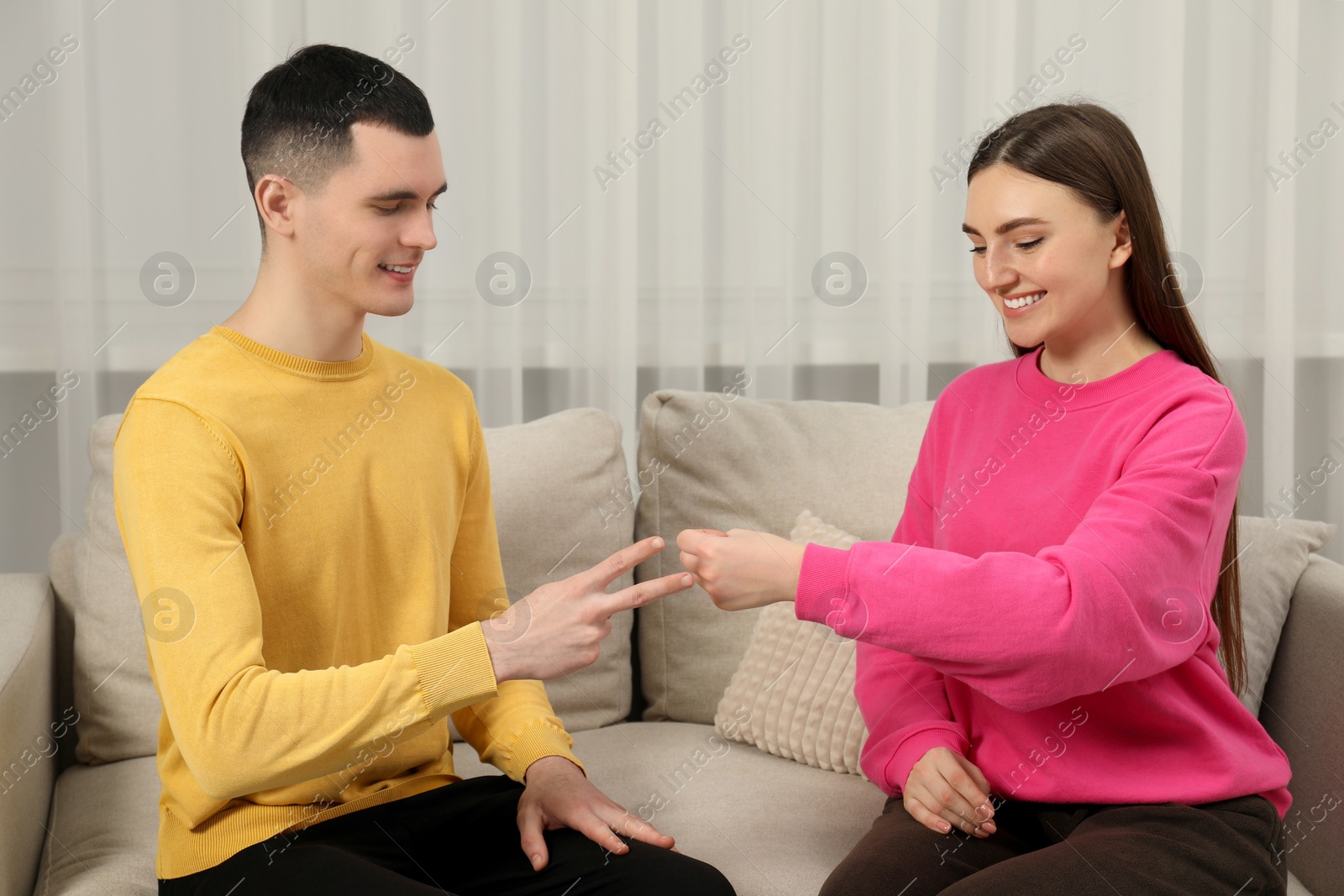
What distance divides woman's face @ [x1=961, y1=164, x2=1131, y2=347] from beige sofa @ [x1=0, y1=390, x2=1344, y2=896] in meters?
0.67

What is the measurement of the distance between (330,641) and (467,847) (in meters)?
0.29

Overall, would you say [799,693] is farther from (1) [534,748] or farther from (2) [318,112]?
(2) [318,112]

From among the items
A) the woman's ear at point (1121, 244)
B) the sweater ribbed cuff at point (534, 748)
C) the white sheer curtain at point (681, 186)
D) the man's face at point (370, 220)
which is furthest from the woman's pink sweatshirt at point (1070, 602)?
the white sheer curtain at point (681, 186)

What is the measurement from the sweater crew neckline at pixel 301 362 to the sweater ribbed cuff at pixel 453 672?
38 cm

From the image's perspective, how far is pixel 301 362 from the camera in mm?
1269

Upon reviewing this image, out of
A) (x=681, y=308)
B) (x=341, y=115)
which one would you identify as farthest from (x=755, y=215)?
(x=341, y=115)

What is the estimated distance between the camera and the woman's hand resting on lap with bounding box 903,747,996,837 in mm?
1238

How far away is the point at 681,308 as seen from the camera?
2420 mm

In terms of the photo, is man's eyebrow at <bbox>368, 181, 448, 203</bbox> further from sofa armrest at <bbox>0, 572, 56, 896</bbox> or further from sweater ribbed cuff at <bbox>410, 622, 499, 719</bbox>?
sofa armrest at <bbox>0, 572, 56, 896</bbox>

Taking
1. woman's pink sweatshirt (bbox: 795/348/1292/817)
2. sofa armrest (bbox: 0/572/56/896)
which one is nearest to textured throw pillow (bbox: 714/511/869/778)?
woman's pink sweatshirt (bbox: 795/348/1292/817)

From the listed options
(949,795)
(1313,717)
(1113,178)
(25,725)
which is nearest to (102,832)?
(25,725)

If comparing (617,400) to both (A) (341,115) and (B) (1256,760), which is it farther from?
(B) (1256,760)

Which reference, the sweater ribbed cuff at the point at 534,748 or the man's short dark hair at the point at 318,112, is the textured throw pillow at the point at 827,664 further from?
the man's short dark hair at the point at 318,112

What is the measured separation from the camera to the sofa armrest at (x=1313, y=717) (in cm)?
149
